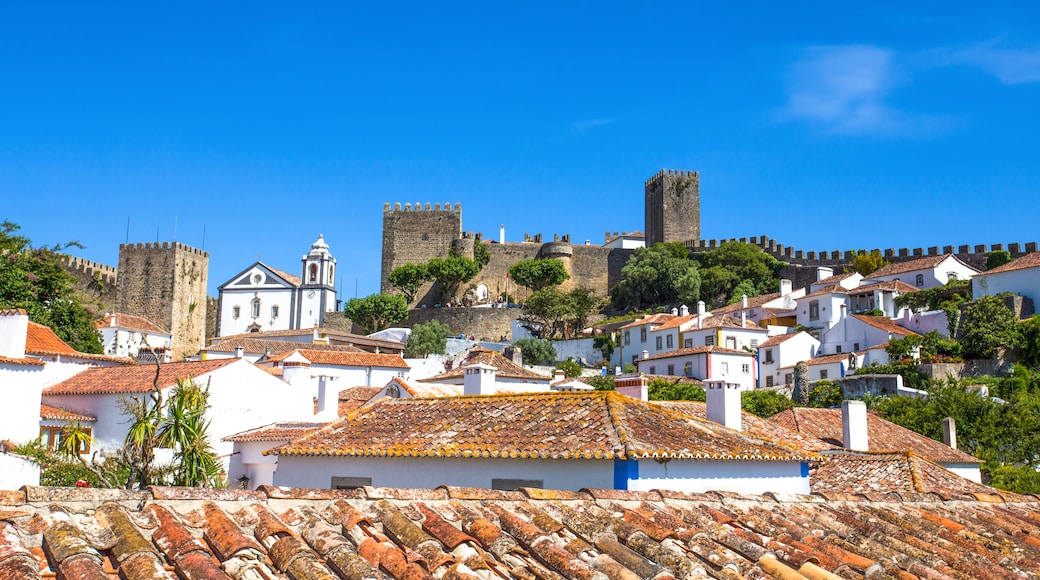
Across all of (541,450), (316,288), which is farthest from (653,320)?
(541,450)

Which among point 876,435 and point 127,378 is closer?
point 876,435

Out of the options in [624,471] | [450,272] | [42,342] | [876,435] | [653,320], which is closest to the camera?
[624,471]

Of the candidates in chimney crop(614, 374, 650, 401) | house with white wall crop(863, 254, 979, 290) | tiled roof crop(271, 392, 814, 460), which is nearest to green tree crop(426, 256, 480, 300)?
house with white wall crop(863, 254, 979, 290)

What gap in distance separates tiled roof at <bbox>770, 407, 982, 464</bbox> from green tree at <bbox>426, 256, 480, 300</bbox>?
53.2 metres

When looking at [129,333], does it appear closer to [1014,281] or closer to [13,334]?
[13,334]

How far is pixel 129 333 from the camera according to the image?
→ 6594 cm

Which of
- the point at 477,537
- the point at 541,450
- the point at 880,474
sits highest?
the point at 541,450

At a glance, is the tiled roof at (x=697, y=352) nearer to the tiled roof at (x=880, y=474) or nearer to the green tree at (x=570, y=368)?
the green tree at (x=570, y=368)

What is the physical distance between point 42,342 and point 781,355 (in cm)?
3353

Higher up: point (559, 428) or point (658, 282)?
point (658, 282)

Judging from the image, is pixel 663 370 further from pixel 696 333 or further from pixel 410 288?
pixel 410 288

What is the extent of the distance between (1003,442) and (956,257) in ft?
109

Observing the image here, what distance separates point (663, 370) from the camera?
52312 millimetres

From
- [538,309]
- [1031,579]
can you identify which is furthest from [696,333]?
[1031,579]
